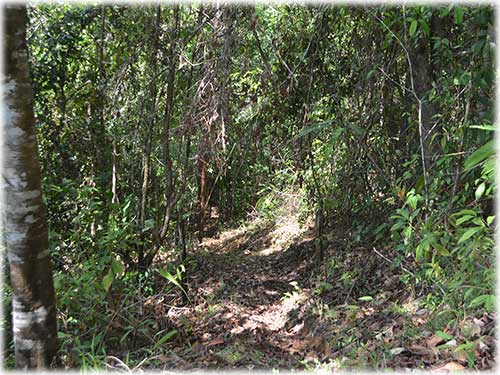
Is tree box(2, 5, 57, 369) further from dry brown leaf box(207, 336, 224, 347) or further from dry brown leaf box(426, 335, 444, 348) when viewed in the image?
dry brown leaf box(426, 335, 444, 348)

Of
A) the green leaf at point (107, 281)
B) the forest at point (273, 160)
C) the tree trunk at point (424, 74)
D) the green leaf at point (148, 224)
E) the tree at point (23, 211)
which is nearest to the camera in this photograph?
the tree at point (23, 211)

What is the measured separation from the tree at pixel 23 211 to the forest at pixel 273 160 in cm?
2

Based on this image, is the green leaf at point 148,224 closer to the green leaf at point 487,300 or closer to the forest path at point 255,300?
→ the forest path at point 255,300

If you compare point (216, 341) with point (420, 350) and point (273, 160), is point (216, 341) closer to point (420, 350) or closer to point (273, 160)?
point (420, 350)

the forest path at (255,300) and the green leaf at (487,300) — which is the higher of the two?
the green leaf at (487,300)

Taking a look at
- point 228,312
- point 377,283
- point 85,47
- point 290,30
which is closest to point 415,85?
point 290,30

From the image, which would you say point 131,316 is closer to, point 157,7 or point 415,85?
point 157,7

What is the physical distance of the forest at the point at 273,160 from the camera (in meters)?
3.19

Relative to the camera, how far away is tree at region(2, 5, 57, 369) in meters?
2.48

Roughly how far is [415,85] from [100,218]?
3169mm

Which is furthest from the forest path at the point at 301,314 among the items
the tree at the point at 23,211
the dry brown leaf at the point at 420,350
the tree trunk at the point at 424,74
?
the tree trunk at the point at 424,74

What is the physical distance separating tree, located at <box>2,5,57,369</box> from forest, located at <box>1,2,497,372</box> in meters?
0.02

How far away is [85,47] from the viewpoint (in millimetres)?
5008

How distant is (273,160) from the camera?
6.04m
